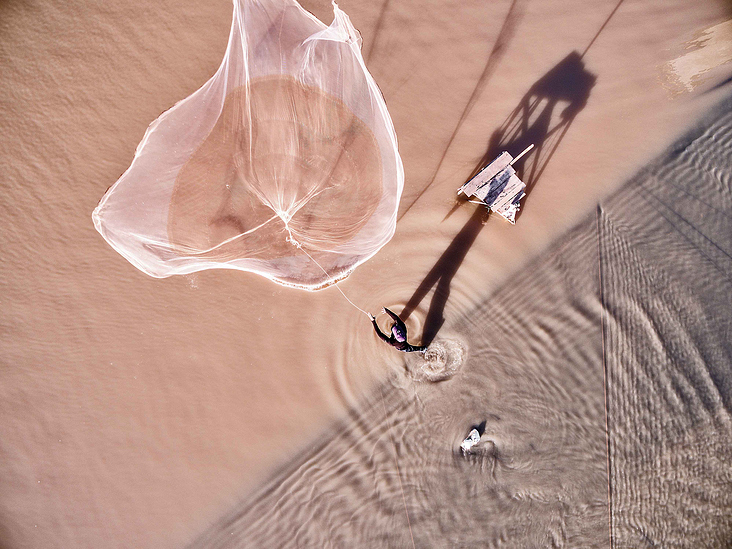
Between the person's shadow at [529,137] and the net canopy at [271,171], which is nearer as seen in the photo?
the net canopy at [271,171]

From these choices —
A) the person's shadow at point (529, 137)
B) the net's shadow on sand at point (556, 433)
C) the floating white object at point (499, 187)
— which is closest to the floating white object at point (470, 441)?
the net's shadow on sand at point (556, 433)

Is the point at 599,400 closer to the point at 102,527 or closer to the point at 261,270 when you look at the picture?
the point at 261,270

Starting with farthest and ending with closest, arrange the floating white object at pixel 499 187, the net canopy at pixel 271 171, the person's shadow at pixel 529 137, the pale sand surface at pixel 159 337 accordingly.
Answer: the person's shadow at pixel 529 137 < the pale sand surface at pixel 159 337 < the floating white object at pixel 499 187 < the net canopy at pixel 271 171

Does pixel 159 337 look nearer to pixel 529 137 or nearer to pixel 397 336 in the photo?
pixel 397 336

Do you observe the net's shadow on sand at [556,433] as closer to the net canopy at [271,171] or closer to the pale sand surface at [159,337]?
the pale sand surface at [159,337]

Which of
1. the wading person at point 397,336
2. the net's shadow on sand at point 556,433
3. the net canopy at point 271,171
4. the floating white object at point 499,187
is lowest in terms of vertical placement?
the net's shadow on sand at point 556,433

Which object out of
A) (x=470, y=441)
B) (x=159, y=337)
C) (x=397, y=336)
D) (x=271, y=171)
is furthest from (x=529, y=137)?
(x=159, y=337)

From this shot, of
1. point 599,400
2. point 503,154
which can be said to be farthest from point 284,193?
point 599,400
